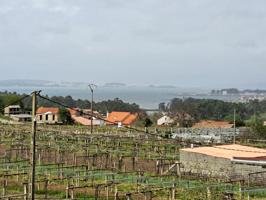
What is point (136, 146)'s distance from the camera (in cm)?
3522

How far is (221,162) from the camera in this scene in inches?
984

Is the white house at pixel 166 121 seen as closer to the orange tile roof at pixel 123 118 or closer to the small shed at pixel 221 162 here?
the orange tile roof at pixel 123 118

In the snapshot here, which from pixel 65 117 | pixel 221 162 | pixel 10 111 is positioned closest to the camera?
pixel 221 162

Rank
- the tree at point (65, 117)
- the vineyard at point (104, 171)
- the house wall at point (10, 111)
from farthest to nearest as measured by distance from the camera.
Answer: the house wall at point (10, 111) → the tree at point (65, 117) → the vineyard at point (104, 171)

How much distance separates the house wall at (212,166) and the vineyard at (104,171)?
0.49 metres

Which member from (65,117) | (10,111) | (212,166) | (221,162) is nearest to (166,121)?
(65,117)

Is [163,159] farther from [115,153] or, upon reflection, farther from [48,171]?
[48,171]

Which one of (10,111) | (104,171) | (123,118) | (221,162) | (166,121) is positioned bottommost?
(104,171)

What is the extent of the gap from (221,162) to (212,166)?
2.22 ft

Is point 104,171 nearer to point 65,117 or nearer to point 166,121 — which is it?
point 65,117

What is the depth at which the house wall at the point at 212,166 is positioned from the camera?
24.2 meters

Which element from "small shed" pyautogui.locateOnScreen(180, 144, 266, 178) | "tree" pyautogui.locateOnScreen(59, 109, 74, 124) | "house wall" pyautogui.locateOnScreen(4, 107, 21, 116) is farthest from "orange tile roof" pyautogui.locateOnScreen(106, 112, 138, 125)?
"small shed" pyautogui.locateOnScreen(180, 144, 266, 178)

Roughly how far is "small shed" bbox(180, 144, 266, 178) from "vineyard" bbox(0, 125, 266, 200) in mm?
584

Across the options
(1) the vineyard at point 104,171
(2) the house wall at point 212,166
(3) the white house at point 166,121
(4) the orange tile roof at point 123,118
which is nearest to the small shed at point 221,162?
(2) the house wall at point 212,166
